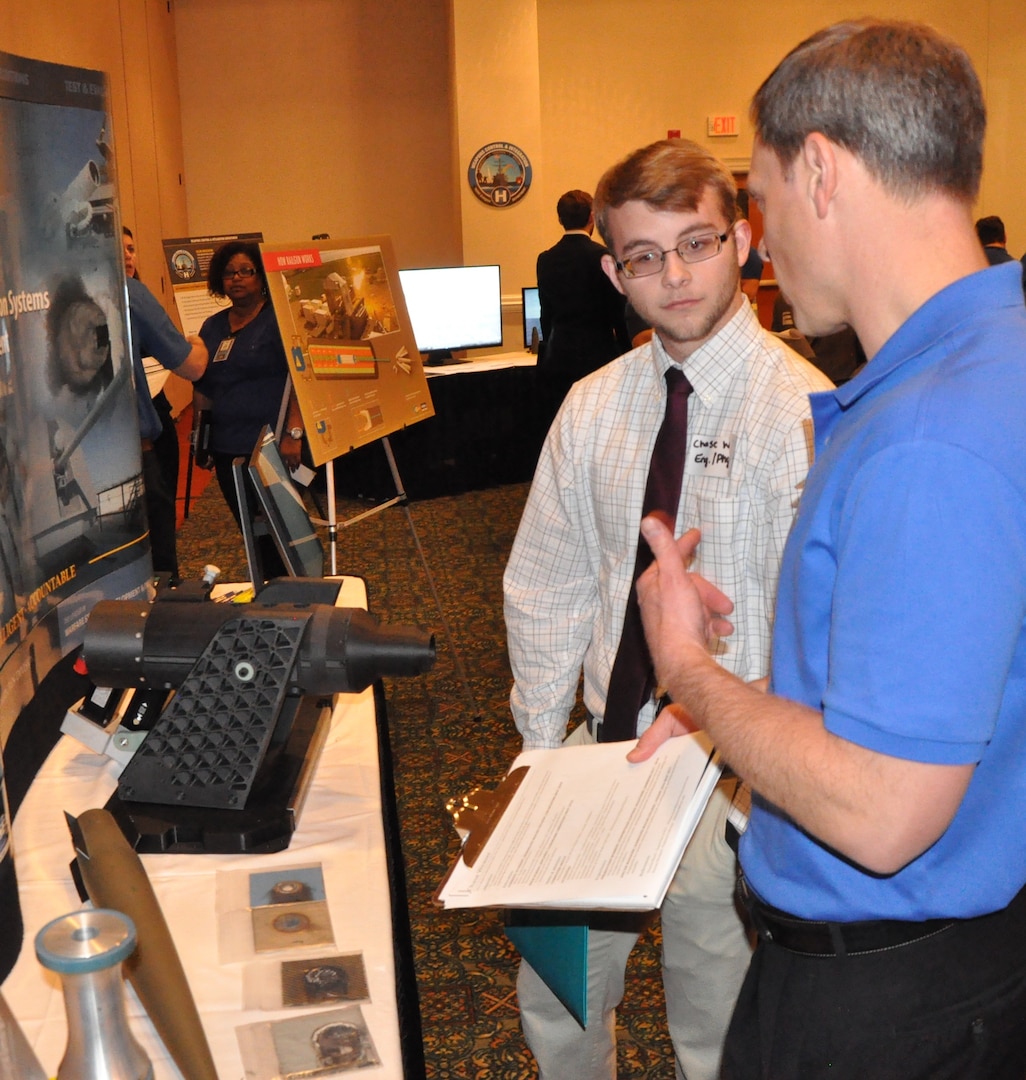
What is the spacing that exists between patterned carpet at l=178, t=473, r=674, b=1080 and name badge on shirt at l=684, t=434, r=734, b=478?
1.21m

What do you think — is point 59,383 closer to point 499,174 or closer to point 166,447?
point 166,447

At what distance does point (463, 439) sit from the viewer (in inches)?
274

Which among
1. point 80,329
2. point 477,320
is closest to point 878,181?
point 80,329

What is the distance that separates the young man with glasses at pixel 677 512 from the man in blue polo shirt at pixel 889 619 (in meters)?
0.54

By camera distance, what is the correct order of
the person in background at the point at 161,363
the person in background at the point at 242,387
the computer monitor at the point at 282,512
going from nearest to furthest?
the computer monitor at the point at 282,512
the person in background at the point at 161,363
the person in background at the point at 242,387

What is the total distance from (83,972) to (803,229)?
787 mm

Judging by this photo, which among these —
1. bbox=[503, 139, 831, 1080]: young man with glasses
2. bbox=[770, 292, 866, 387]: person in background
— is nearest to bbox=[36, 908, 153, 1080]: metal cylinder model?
bbox=[503, 139, 831, 1080]: young man with glasses

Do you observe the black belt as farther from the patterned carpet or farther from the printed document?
the patterned carpet

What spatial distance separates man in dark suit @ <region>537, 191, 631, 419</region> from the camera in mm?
6152

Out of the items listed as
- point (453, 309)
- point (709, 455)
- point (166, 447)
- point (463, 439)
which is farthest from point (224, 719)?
point (453, 309)

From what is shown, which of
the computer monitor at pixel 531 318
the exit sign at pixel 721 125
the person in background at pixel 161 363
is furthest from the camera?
the exit sign at pixel 721 125

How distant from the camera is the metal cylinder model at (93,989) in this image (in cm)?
75

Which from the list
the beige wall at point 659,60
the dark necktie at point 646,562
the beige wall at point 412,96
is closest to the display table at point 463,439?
the beige wall at point 412,96

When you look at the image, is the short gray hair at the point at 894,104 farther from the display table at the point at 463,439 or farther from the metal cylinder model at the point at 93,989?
the display table at the point at 463,439
